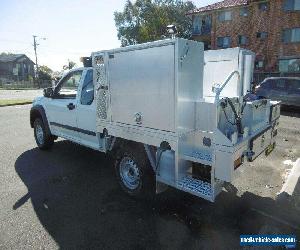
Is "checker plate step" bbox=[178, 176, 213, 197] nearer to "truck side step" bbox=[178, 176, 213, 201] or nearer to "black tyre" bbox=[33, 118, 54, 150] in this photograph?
"truck side step" bbox=[178, 176, 213, 201]

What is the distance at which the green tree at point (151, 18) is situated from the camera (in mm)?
49875

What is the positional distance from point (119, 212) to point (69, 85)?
3.60m

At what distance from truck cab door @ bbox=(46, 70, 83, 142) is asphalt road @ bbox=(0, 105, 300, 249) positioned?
88 centimetres

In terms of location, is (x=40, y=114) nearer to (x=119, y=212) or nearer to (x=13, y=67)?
(x=119, y=212)

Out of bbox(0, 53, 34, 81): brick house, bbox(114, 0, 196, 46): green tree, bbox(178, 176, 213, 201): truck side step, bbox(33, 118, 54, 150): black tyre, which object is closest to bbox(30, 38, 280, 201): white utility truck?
bbox(178, 176, 213, 201): truck side step

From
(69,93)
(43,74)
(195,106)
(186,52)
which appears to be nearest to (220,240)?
(195,106)

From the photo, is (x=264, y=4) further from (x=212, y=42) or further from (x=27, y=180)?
(x=27, y=180)

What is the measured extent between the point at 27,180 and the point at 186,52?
13.9 feet

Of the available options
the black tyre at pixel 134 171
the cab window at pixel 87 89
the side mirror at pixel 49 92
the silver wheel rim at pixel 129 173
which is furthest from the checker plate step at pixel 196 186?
the side mirror at pixel 49 92

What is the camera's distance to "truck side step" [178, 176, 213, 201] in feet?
12.4

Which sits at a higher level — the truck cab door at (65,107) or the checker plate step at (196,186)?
the truck cab door at (65,107)

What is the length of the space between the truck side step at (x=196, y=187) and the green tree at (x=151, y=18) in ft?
154

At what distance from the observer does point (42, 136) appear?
26.0ft

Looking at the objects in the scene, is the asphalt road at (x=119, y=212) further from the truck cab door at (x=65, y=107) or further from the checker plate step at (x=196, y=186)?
the truck cab door at (x=65, y=107)
